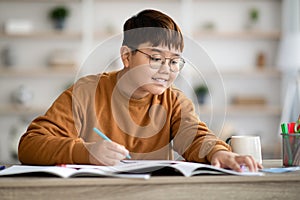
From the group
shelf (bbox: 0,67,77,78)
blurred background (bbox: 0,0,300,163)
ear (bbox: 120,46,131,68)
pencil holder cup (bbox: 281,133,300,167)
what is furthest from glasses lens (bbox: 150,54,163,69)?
shelf (bbox: 0,67,77,78)

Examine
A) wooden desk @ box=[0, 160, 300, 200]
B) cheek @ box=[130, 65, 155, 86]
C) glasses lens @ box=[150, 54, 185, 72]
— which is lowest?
wooden desk @ box=[0, 160, 300, 200]

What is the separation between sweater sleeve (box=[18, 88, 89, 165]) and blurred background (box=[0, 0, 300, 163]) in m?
3.31

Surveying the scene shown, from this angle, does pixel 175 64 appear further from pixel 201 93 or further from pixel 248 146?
pixel 201 93

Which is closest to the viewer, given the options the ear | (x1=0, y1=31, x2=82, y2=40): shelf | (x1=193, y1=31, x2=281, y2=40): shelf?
the ear

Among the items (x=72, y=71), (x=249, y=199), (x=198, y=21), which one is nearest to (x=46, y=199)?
(x=249, y=199)

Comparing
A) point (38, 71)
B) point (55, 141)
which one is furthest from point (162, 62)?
point (38, 71)

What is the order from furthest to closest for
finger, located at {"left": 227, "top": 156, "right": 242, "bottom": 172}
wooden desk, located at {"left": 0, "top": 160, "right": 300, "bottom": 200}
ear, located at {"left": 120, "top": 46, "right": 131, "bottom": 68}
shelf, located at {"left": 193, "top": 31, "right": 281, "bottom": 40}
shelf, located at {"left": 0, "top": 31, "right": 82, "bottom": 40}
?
1. shelf, located at {"left": 193, "top": 31, "right": 281, "bottom": 40}
2. shelf, located at {"left": 0, "top": 31, "right": 82, "bottom": 40}
3. ear, located at {"left": 120, "top": 46, "right": 131, "bottom": 68}
4. finger, located at {"left": 227, "top": 156, "right": 242, "bottom": 172}
5. wooden desk, located at {"left": 0, "top": 160, "right": 300, "bottom": 200}

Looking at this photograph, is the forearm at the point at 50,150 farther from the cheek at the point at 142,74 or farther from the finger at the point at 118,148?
the cheek at the point at 142,74

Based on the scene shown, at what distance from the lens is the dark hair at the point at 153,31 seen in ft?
4.41

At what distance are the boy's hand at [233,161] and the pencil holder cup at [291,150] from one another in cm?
15

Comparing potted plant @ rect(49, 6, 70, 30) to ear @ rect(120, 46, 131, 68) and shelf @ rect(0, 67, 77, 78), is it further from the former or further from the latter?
ear @ rect(120, 46, 131, 68)

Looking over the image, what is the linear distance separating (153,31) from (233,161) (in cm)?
46

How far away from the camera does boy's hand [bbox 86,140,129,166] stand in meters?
1.09

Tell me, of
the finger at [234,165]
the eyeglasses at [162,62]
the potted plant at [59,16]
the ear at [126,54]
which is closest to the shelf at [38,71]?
the potted plant at [59,16]
